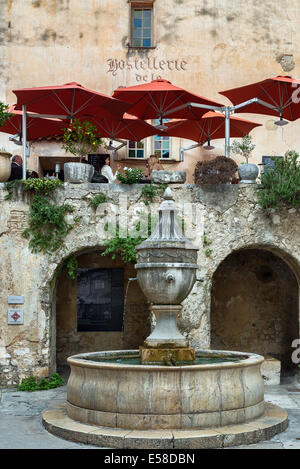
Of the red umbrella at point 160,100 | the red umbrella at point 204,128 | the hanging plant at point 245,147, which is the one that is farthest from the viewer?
the red umbrella at point 204,128

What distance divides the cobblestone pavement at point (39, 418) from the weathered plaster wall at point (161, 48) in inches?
259

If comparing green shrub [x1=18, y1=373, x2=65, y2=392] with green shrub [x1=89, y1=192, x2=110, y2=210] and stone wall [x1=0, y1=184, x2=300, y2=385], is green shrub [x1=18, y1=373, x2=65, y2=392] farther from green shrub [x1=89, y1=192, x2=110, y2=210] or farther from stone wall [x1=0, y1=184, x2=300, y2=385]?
green shrub [x1=89, y1=192, x2=110, y2=210]

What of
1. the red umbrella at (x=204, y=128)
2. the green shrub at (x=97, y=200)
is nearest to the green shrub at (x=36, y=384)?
the green shrub at (x=97, y=200)

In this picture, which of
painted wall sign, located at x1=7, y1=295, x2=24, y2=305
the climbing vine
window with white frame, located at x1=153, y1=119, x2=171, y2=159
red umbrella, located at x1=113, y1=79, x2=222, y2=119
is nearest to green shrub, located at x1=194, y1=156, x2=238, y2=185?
red umbrella, located at x1=113, y1=79, x2=222, y2=119

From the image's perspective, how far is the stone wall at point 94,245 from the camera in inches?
440

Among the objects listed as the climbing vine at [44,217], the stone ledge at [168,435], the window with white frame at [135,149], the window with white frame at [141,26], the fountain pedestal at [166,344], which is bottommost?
the stone ledge at [168,435]

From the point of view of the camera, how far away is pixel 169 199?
860 cm

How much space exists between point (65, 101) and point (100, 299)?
4.24 m

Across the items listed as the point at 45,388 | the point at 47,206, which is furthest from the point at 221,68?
the point at 45,388

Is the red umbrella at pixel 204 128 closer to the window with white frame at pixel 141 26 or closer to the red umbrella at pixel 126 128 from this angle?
the red umbrella at pixel 126 128

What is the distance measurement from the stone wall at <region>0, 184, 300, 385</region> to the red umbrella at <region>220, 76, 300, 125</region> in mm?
2252

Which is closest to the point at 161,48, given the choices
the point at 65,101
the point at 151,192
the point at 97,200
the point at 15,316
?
the point at 65,101
